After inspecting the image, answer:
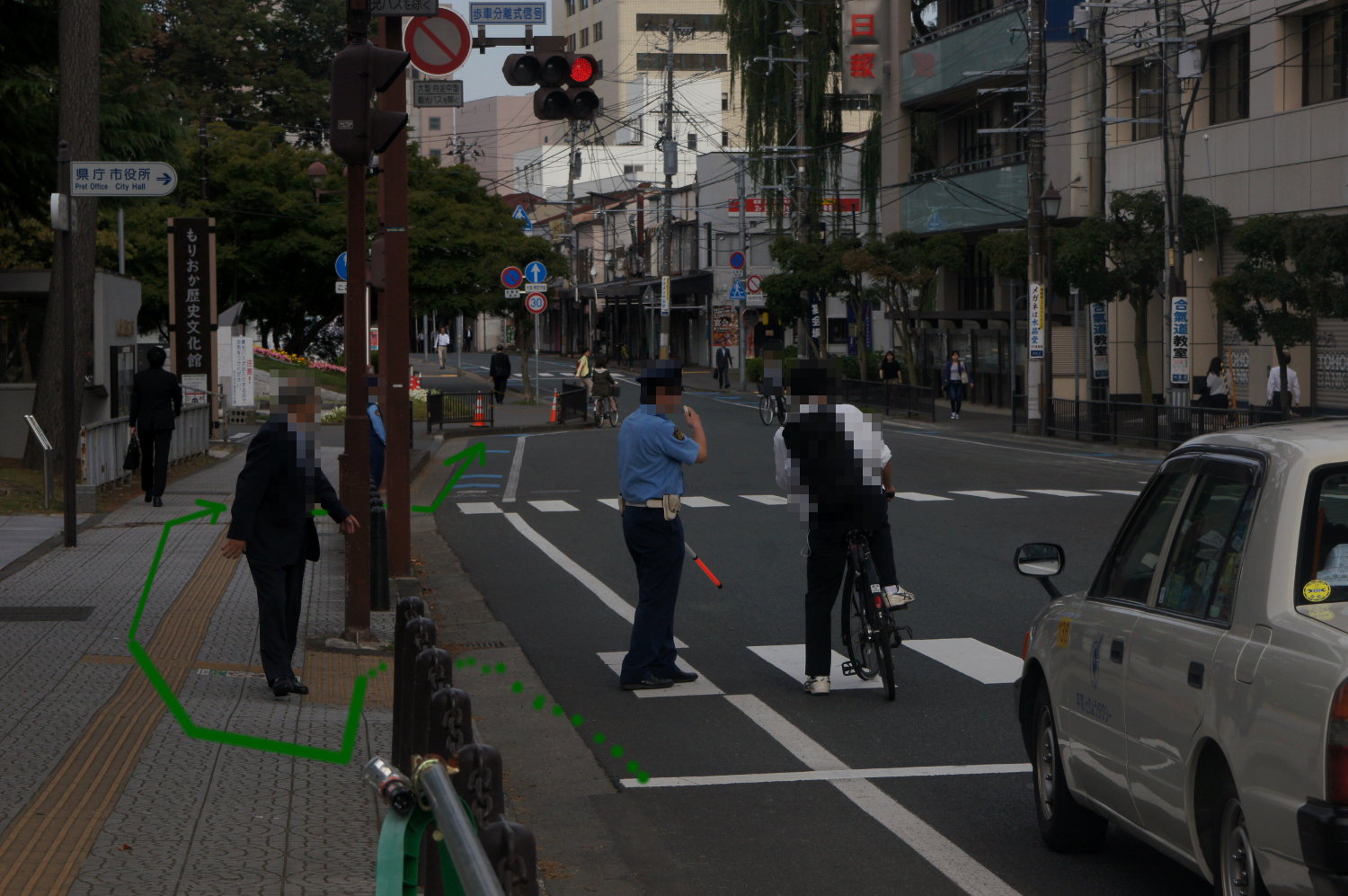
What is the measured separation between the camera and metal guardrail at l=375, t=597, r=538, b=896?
2.65 metres

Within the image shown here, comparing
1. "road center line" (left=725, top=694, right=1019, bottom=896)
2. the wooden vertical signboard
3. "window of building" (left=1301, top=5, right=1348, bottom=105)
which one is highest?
"window of building" (left=1301, top=5, right=1348, bottom=105)

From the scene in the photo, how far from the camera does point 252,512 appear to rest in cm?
871

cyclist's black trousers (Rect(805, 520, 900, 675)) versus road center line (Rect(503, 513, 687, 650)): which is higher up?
cyclist's black trousers (Rect(805, 520, 900, 675))

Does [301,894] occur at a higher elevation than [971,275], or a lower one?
lower

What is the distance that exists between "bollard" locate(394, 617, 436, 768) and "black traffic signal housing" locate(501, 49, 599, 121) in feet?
33.5

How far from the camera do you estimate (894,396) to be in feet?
149

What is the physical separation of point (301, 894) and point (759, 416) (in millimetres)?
38146

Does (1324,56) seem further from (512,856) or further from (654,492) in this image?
(512,856)

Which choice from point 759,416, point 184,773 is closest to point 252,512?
point 184,773

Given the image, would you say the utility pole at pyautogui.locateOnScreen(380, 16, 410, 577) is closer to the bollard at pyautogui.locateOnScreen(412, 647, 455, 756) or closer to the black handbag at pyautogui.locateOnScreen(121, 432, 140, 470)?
the bollard at pyautogui.locateOnScreen(412, 647, 455, 756)

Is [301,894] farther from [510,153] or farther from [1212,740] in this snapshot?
[510,153]
